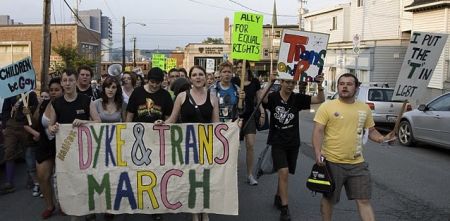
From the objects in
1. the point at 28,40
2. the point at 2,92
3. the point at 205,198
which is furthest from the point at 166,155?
the point at 28,40

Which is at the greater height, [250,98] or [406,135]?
[250,98]

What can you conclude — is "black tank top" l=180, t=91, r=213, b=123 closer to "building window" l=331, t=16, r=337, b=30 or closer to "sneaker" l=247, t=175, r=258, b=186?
"sneaker" l=247, t=175, r=258, b=186

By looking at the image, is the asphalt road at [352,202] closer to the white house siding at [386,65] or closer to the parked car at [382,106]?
the parked car at [382,106]

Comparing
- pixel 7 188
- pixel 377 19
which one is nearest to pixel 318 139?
pixel 7 188

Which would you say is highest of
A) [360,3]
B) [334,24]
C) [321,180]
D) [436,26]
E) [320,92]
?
[360,3]

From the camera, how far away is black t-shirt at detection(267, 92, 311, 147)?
6117 mm

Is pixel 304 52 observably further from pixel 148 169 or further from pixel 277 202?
pixel 148 169

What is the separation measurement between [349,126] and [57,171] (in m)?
2.98

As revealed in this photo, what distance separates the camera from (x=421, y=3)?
25.5 m

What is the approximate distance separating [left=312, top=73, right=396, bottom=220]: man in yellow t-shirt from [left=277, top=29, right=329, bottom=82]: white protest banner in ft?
4.33

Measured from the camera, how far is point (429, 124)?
12078 mm

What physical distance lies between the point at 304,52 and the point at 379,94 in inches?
430

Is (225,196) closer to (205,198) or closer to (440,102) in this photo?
(205,198)

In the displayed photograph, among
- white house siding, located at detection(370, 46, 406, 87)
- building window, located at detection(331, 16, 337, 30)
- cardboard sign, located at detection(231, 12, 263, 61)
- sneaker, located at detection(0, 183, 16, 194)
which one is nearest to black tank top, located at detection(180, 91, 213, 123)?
cardboard sign, located at detection(231, 12, 263, 61)
